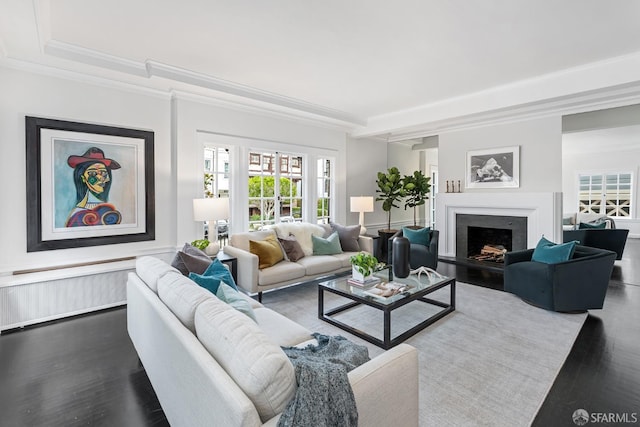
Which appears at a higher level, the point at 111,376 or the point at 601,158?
the point at 601,158

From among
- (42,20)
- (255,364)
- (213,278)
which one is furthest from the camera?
(42,20)

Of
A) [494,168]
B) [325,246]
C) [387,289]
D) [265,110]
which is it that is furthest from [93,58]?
[494,168]

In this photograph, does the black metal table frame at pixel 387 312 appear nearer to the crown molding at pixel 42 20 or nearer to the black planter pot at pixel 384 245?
the black planter pot at pixel 384 245

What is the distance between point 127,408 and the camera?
199cm

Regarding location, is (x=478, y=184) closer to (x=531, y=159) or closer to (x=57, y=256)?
(x=531, y=159)

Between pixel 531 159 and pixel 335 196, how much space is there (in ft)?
11.0

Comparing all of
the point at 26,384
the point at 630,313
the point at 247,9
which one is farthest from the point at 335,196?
the point at 26,384

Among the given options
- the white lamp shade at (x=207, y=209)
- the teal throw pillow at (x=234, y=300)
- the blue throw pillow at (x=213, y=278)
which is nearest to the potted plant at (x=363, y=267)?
the blue throw pillow at (x=213, y=278)

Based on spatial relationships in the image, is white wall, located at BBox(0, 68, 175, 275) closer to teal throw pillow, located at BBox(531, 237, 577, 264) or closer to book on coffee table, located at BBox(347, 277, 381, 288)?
book on coffee table, located at BBox(347, 277, 381, 288)

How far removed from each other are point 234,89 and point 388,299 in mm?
3321

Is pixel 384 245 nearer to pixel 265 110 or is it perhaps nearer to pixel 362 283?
pixel 362 283

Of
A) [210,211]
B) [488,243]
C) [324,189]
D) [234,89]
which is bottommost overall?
[488,243]

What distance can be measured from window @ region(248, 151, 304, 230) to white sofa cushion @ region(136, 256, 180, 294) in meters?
2.54

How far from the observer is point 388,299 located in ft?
9.17
